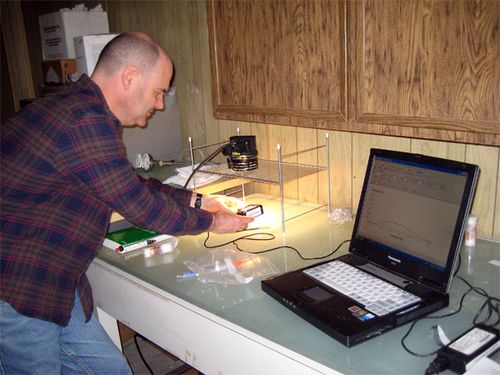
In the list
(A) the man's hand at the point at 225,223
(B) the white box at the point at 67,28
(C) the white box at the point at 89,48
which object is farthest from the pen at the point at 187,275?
(B) the white box at the point at 67,28

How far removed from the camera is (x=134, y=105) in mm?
1370

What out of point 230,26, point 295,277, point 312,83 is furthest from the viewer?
point 230,26

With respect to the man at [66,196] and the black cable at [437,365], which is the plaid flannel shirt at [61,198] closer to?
the man at [66,196]

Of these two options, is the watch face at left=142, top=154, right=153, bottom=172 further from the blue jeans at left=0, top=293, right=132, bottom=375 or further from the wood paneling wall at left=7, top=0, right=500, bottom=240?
the blue jeans at left=0, top=293, right=132, bottom=375

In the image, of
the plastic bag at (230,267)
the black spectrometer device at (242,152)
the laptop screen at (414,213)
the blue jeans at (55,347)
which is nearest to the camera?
the laptop screen at (414,213)

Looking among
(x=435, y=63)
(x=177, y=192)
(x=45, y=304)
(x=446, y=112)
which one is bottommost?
(x=45, y=304)

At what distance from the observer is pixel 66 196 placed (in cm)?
127

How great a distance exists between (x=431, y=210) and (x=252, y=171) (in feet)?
2.59

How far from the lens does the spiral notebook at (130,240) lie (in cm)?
165

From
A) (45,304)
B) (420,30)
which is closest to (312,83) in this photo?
(420,30)

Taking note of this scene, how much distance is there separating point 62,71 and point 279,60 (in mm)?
1699

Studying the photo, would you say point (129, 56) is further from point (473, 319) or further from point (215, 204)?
point (473, 319)

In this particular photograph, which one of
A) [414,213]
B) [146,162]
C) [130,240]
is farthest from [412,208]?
[146,162]

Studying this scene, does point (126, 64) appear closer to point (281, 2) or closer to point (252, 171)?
point (281, 2)
